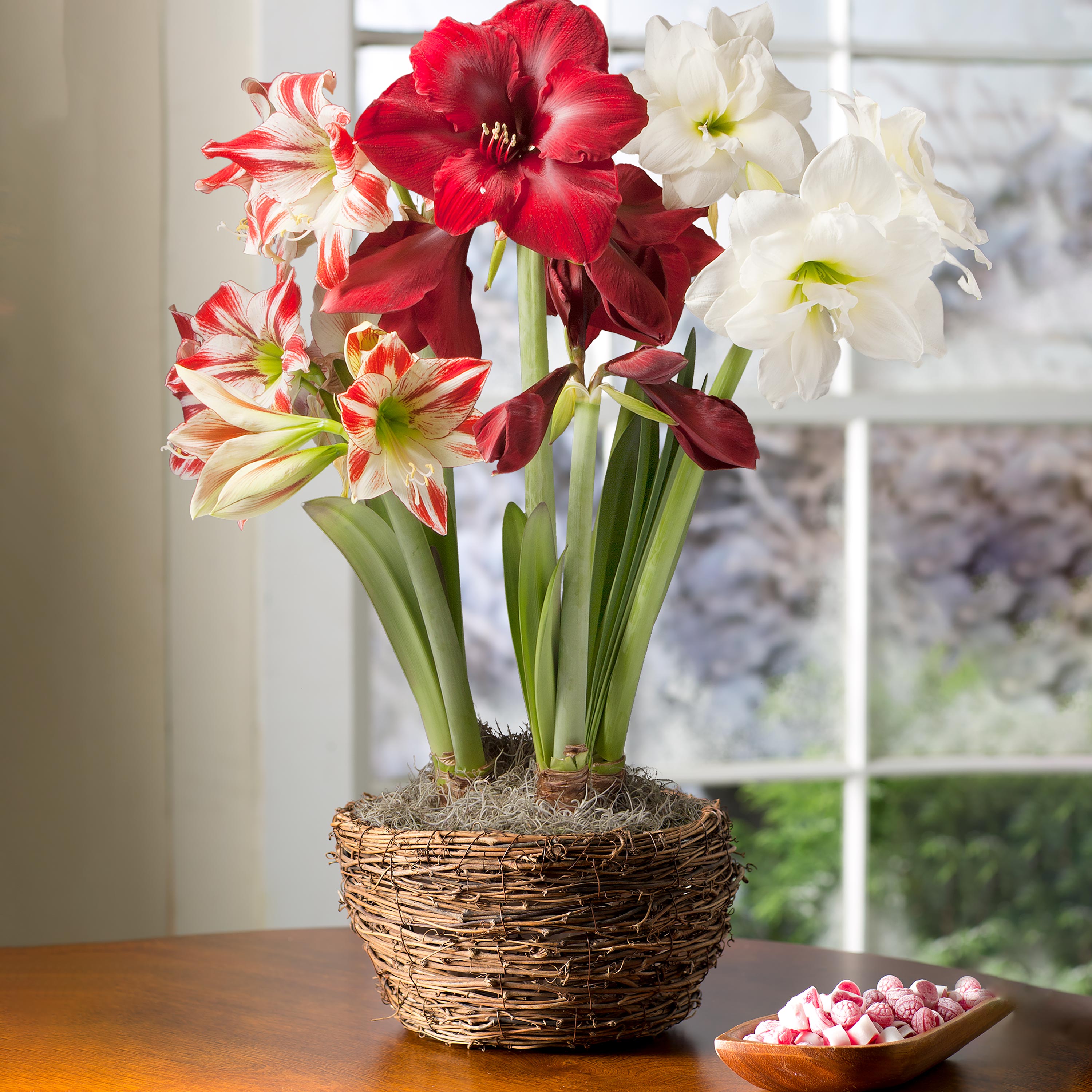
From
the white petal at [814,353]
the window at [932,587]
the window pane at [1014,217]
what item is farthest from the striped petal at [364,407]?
the window pane at [1014,217]

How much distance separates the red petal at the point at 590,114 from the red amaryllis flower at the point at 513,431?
0.41ft

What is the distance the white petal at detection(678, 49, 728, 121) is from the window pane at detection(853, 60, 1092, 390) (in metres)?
0.94

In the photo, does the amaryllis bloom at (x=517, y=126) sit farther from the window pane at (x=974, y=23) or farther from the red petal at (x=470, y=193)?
the window pane at (x=974, y=23)

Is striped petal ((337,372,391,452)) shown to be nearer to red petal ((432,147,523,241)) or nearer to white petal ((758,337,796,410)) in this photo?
red petal ((432,147,523,241))

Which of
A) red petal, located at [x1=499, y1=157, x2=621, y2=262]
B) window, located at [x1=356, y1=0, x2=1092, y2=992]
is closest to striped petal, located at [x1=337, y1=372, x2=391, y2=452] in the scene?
red petal, located at [x1=499, y1=157, x2=621, y2=262]

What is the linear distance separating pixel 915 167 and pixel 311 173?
331mm

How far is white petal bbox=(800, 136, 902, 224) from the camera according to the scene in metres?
0.55

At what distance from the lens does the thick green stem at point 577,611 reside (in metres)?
0.64

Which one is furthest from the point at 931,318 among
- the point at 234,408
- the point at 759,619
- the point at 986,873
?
the point at 986,873

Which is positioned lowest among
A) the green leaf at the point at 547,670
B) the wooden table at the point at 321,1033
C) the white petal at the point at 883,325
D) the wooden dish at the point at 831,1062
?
the wooden table at the point at 321,1033

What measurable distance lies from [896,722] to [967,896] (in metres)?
0.28

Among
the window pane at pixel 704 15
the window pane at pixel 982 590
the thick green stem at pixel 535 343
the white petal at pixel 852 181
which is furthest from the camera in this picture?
the window pane at pixel 982 590

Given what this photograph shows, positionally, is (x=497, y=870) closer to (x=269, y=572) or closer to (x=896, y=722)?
(x=269, y=572)

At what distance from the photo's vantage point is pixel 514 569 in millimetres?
722
